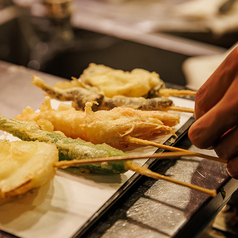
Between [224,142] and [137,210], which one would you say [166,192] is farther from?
[224,142]

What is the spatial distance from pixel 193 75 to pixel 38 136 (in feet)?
9.59

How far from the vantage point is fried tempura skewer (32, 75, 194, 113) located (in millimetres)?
2367

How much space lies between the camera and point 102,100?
7.88ft

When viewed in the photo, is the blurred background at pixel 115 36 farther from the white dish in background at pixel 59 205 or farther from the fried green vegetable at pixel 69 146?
the white dish in background at pixel 59 205

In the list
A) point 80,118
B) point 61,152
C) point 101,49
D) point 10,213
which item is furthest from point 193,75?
point 10,213

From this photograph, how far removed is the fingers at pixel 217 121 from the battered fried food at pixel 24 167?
0.76m

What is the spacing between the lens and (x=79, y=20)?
21.1 feet

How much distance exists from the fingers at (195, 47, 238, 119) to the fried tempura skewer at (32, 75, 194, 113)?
58 cm

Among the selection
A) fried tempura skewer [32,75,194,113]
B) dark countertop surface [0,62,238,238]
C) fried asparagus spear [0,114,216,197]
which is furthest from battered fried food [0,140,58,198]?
fried tempura skewer [32,75,194,113]

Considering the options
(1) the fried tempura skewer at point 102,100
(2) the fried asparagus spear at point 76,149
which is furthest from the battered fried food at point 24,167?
(1) the fried tempura skewer at point 102,100

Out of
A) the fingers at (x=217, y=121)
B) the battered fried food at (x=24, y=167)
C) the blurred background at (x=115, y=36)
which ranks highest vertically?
the fingers at (x=217, y=121)

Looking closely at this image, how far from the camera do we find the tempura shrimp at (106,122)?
2.01 m

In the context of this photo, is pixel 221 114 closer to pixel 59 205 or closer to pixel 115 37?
pixel 59 205

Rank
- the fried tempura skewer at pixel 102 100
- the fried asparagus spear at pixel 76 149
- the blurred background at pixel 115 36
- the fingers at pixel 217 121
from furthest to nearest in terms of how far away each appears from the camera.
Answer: the blurred background at pixel 115 36
the fried tempura skewer at pixel 102 100
the fried asparagus spear at pixel 76 149
the fingers at pixel 217 121
